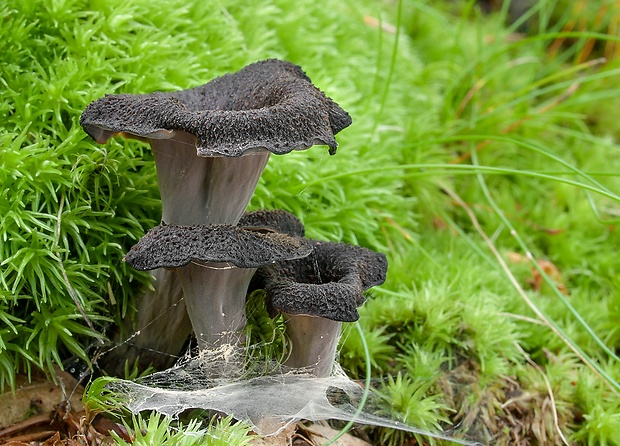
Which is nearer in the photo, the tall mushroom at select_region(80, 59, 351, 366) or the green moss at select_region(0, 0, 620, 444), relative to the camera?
the tall mushroom at select_region(80, 59, 351, 366)

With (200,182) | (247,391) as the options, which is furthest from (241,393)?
(200,182)

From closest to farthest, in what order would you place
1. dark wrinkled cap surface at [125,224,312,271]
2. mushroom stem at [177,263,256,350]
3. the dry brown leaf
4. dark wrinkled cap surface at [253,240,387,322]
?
dark wrinkled cap surface at [125,224,312,271] → dark wrinkled cap surface at [253,240,387,322] → mushroom stem at [177,263,256,350] → the dry brown leaf

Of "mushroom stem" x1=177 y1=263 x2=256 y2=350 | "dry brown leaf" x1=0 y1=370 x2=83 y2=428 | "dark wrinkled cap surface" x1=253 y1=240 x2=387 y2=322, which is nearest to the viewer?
"dark wrinkled cap surface" x1=253 y1=240 x2=387 y2=322

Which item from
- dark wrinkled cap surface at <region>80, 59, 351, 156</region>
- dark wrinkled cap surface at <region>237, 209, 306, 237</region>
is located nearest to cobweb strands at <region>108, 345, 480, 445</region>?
dark wrinkled cap surface at <region>237, 209, 306, 237</region>

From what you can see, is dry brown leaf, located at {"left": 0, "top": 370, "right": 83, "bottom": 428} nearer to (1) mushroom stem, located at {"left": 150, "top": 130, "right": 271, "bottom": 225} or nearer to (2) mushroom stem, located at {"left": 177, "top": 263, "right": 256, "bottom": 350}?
(2) mushroom stem, located at {"left": 177, "top": 263, "right": 256, "bottom": 350}

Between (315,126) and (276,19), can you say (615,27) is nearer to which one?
(276,19)

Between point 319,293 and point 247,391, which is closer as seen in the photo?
point 319,293

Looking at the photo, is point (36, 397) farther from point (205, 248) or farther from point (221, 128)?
point (221, 128)
